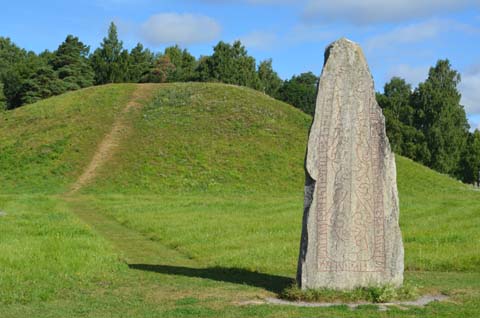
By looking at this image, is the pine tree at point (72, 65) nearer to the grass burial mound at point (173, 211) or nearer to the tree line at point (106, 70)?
the tree line at point (106, 70)

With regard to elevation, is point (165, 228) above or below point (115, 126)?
below

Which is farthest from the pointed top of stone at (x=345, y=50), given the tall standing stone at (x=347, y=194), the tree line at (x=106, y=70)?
the tree line at (x=106, y=70)

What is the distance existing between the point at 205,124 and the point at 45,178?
39.0 feet

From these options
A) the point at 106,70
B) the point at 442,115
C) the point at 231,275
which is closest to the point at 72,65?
the point at 106,70

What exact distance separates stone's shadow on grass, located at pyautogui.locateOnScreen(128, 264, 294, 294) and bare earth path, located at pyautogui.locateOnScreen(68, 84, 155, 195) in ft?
72.1

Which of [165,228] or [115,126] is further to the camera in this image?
[115,126]

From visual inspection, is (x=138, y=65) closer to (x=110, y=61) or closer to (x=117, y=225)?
(x=110, y=61)

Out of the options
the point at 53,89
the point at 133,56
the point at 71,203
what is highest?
the point at 133,56

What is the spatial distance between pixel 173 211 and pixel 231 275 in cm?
1222

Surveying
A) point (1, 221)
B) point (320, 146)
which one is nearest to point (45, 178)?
point (1, 221)

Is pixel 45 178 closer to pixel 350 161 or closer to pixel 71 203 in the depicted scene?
pixel 71 203

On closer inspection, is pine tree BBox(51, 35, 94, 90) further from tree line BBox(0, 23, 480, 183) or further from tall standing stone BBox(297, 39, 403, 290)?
tall standing stone BBox(297, 39, 403, 290)

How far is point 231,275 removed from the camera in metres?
12.4

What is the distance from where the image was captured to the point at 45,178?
3738cm
